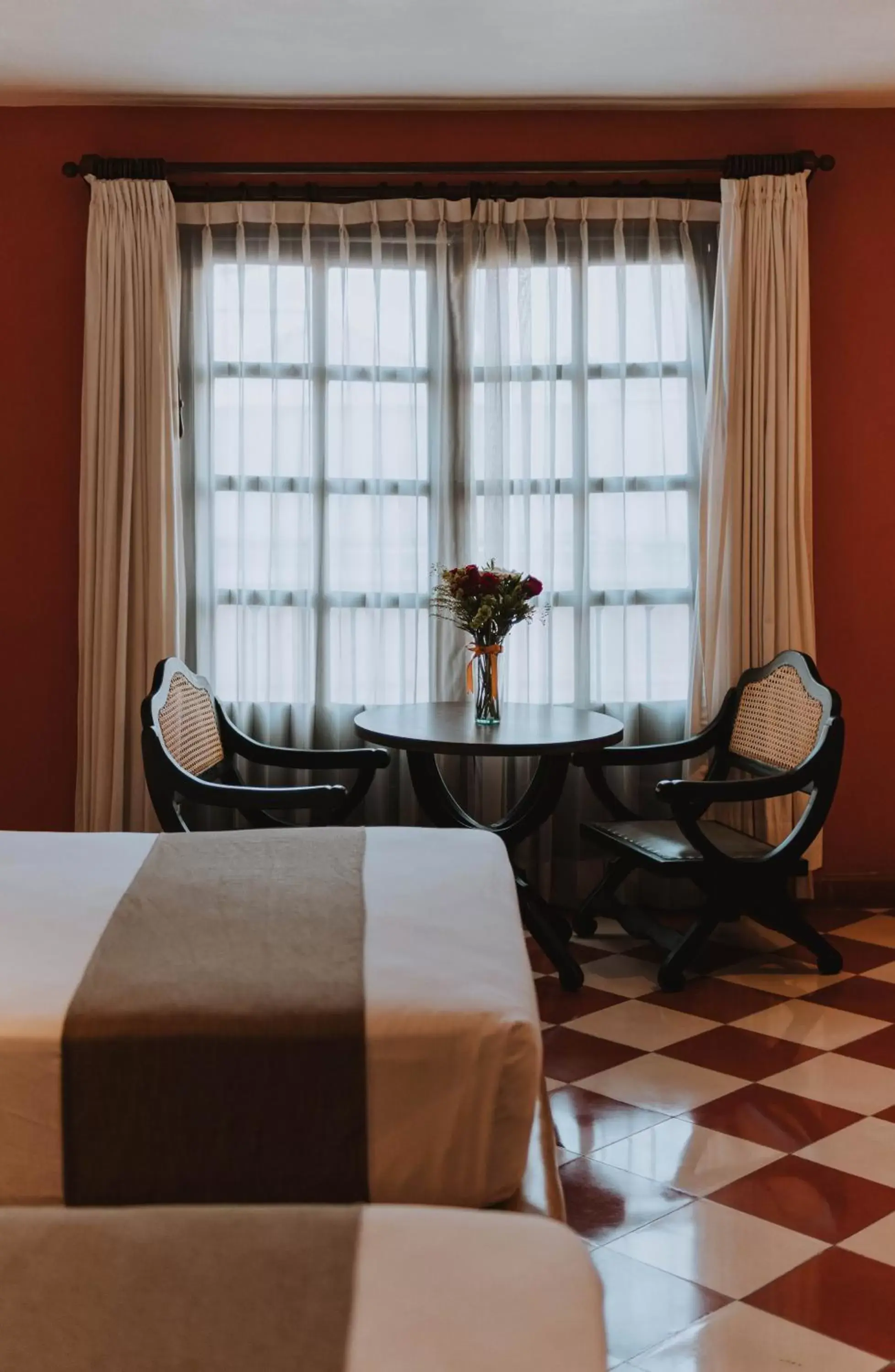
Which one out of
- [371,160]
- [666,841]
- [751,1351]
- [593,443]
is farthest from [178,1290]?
[371,160]

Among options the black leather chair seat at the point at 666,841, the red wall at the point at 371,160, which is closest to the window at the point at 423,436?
the red wall at the point at 371,160

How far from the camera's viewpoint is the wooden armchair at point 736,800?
4074 millimetres

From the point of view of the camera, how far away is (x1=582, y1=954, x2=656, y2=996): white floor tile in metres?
4.11

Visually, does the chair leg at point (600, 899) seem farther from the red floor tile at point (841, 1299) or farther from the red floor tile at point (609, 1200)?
the red floor tile at point (841, 1299)

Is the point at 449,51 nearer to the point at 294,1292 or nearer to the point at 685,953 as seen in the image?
the point at 685,953

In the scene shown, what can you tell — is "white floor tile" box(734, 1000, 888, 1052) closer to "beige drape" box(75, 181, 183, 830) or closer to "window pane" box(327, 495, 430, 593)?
"window pane" box(327, 495, 430, 593)

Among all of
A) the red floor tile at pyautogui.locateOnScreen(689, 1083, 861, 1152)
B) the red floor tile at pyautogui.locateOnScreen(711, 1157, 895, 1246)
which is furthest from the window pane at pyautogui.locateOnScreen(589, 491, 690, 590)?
the red floor tile at pyautogui.locateOnScreen(711, 1157, 895, 1246)

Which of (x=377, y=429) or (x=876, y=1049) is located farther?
(x=377, y=429)

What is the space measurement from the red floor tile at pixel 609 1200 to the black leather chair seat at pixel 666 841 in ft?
4.47

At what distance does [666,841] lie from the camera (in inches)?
170

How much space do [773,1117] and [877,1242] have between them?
23.1 inches

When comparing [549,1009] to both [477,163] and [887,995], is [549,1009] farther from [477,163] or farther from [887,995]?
[477,163]

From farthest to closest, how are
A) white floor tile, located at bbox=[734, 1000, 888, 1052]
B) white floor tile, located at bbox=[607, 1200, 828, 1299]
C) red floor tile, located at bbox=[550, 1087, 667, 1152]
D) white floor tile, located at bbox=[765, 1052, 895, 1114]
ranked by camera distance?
white floor tile, located at bbox=[734, 1000, 888, 1052] → white floor tile, located at bbox=[765, 1052, 895, 1114] → red floor tile, located at bbox=[550, 1087, 667, 1152] → white floor tile, located at bbox=[607, 1200, 828, 1299]

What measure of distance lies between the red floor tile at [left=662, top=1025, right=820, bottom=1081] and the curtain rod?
9.67ft
